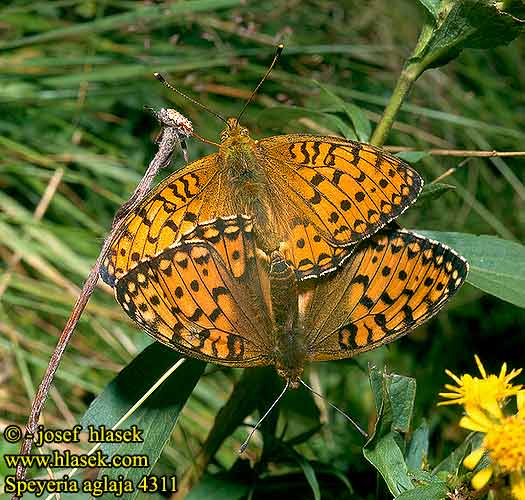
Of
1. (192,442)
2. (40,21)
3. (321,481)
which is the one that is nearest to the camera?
(321,481)

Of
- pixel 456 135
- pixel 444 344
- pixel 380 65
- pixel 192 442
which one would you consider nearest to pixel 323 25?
pixel 380 65

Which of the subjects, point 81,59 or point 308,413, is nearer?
point 308,413

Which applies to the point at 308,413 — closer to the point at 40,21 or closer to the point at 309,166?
the point at 309,166

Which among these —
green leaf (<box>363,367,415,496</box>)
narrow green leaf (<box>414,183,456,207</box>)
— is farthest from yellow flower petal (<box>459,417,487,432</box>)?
narrow green leaf (<box>414,183,456,207</box>)

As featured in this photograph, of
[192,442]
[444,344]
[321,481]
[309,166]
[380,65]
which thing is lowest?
[321,481]

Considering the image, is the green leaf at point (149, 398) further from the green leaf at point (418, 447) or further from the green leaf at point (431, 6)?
the green leaf at point (431, 6)

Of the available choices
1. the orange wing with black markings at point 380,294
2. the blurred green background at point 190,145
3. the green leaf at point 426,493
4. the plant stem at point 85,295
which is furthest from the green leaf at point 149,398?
the blurred green background at point 190,145
